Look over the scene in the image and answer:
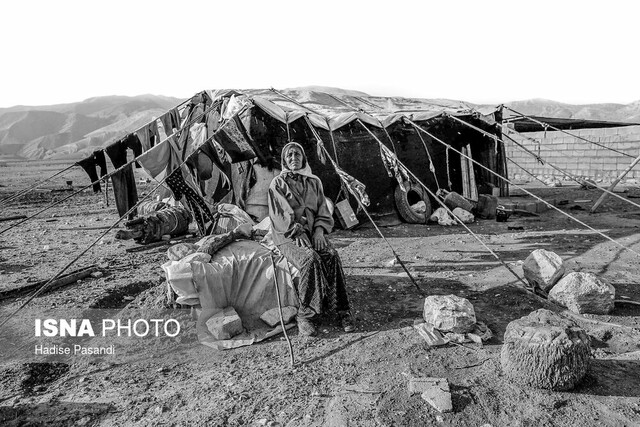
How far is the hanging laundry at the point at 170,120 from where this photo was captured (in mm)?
8875

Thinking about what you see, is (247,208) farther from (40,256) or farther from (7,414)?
(7,414)

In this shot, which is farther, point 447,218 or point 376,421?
point 447,218

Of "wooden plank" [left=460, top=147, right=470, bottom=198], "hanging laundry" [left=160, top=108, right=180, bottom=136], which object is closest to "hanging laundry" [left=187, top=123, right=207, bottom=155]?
"hanging laundry" [left=160, top=108, right=180, bottom=136]

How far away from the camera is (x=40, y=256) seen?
6262 mm

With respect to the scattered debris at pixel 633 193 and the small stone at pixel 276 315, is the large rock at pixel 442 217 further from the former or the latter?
the scattered debris at pixel 633 193

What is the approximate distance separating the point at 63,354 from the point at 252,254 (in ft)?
5.64

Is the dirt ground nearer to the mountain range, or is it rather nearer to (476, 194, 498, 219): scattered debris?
(476, 194, 498, 219): scattered debris

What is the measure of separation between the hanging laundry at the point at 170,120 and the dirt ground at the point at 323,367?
4.03 m

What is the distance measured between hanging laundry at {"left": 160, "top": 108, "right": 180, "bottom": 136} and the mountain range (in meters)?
39.9

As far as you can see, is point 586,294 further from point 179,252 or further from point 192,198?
point 192,198

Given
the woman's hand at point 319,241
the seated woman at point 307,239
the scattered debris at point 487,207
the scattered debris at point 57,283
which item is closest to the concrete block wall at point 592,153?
the scattered debris at point 487,207

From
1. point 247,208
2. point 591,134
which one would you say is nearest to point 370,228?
point 247,208

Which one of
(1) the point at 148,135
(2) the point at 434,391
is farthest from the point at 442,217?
(2) the point at 434,391

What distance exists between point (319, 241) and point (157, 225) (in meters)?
4.00
